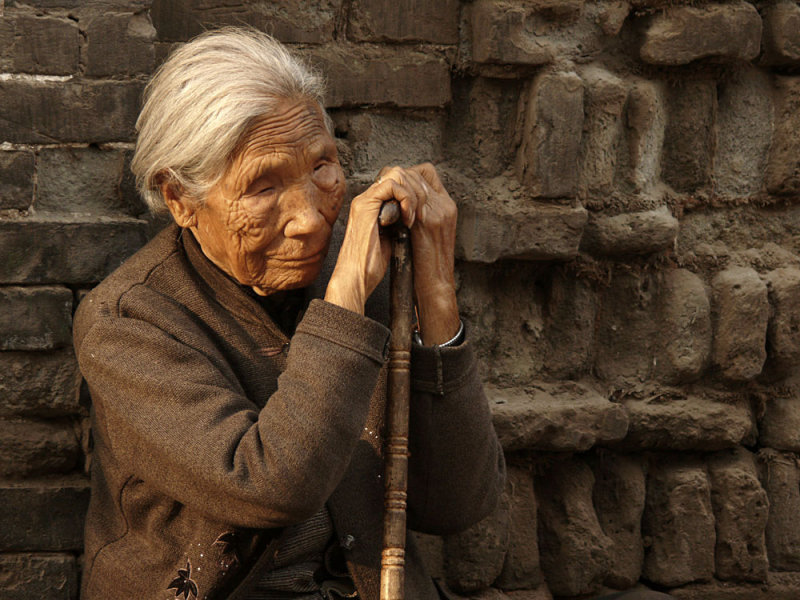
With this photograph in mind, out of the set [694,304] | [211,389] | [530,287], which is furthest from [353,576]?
[694,304]

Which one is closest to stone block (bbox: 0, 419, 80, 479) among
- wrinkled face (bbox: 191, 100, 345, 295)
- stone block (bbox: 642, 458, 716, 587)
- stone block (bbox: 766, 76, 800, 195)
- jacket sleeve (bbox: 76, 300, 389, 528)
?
jacket sleeve (bbox: 76, 300, 389, 528)

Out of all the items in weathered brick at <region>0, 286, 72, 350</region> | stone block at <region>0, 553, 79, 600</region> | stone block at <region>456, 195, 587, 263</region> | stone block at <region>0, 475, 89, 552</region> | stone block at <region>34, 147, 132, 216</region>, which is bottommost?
stone block at <region>0, 553, 79, 600</region>

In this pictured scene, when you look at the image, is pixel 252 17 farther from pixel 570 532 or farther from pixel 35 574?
pixel 570 532

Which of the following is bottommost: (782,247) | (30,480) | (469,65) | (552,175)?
(30,480)

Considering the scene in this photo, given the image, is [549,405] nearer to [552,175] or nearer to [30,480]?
[552,175]

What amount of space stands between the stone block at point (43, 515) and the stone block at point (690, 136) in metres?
1.68

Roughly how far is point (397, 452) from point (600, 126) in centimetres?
114

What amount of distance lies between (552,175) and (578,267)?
271mm

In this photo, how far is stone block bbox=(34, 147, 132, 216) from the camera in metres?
2.31

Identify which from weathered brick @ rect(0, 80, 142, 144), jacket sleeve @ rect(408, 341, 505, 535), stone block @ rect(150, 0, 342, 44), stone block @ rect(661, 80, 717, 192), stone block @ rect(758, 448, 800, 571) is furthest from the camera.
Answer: stone block @ rect(758, 448, 800, 571)

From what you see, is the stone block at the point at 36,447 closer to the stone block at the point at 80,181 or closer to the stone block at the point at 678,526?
the stone block at the point at 80,181

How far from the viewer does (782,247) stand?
9.77 feet

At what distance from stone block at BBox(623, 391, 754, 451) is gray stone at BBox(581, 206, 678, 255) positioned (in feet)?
1.35

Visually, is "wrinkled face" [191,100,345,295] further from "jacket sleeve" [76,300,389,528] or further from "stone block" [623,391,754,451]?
"stone block" [623,391,754,451]
